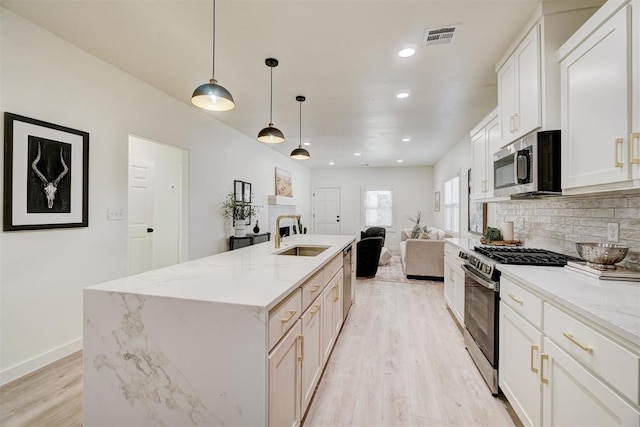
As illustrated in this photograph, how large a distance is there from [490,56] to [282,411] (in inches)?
121

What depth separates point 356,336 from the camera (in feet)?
9.62

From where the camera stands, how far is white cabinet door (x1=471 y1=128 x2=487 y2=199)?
3027 millimetres

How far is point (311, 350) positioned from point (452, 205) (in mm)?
5464

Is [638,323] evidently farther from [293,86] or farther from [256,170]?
[256,170]

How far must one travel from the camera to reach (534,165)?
6.32 ft

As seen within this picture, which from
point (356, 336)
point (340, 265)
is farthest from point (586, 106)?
point (356, 336)

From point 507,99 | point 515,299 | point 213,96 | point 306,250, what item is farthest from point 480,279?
point 213,96

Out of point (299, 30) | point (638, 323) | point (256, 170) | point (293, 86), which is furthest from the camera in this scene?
point (256, 170)

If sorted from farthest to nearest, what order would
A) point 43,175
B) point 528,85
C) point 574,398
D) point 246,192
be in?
point 246,192 → point 43,175 → point 528,85 → point 574,398

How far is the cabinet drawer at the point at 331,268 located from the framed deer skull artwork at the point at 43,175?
218 cm

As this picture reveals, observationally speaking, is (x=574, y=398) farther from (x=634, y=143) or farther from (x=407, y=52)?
(x=407, y=52)

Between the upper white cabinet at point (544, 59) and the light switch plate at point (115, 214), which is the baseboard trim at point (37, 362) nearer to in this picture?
the light switch plate at point (115, 214)

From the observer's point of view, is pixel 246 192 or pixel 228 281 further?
pixel 246 192

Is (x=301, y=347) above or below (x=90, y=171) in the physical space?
below
